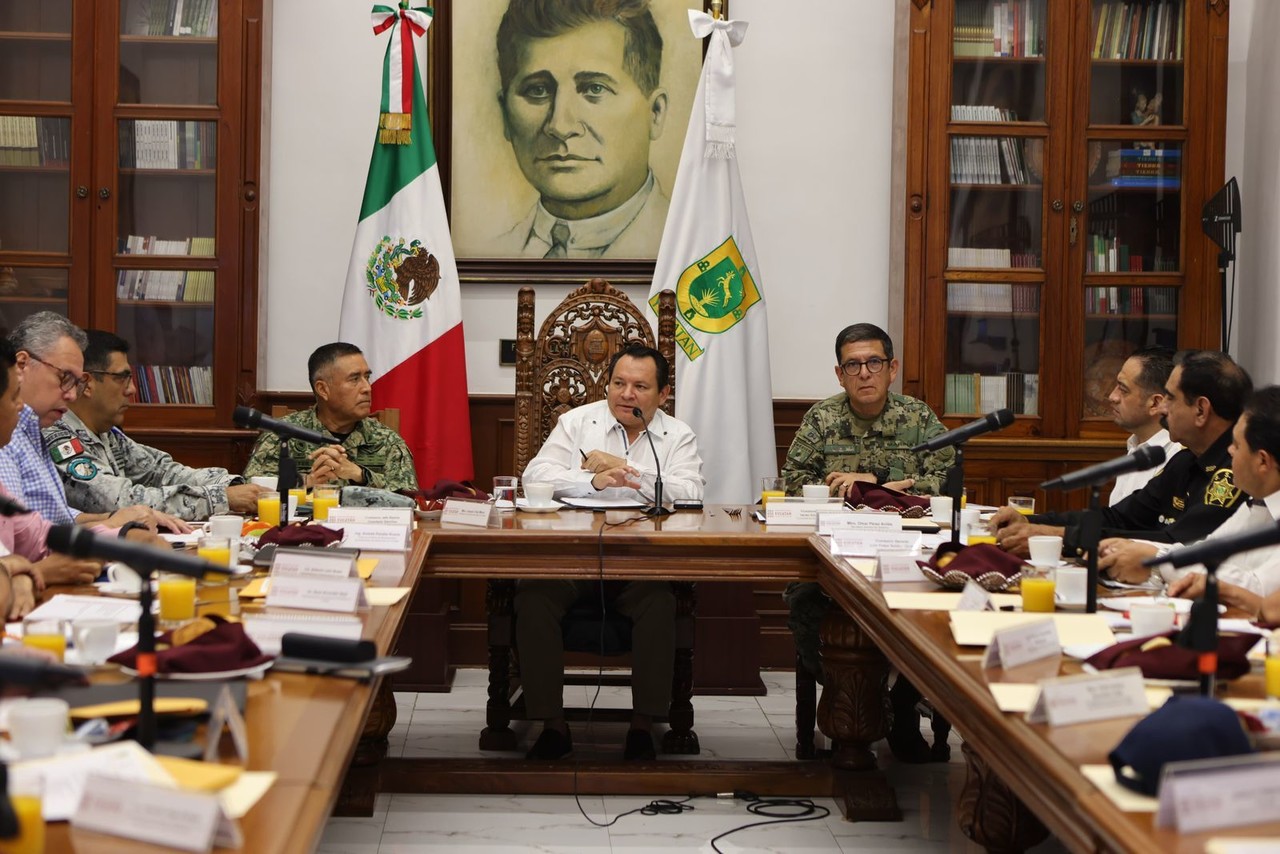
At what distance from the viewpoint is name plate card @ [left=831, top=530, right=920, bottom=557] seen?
3.07 metres

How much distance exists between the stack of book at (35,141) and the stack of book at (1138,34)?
12.9 feet

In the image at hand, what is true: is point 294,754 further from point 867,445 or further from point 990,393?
point 990,393

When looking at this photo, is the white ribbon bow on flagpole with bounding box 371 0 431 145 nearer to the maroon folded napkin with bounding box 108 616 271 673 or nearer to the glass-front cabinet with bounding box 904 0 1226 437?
the glass-front cabinet with bounding box 904 0 1226 437

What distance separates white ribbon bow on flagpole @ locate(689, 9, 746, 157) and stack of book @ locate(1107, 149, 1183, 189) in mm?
1484

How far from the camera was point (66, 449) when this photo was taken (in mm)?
3551

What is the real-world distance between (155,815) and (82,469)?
8.75 feet

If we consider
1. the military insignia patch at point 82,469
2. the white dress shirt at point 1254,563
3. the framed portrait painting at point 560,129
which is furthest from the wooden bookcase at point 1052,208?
the military insignia patch at point 82,469

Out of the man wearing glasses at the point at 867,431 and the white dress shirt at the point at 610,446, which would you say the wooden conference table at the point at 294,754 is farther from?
the man wearing glasses at the point at 867,431

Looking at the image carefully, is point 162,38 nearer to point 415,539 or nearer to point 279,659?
point 415,539

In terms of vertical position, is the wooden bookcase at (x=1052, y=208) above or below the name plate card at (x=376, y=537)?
above

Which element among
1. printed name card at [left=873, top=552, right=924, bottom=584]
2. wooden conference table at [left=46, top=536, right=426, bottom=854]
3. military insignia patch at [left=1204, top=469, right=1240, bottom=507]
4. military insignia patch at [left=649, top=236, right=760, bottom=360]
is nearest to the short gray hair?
wooden conference table at [left=46, top=536, right=426, bottom=854]

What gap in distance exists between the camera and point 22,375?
10.7 ft

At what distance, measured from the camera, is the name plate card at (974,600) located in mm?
2301

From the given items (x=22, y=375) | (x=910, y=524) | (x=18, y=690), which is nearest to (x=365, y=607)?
(x=18, y=690)
